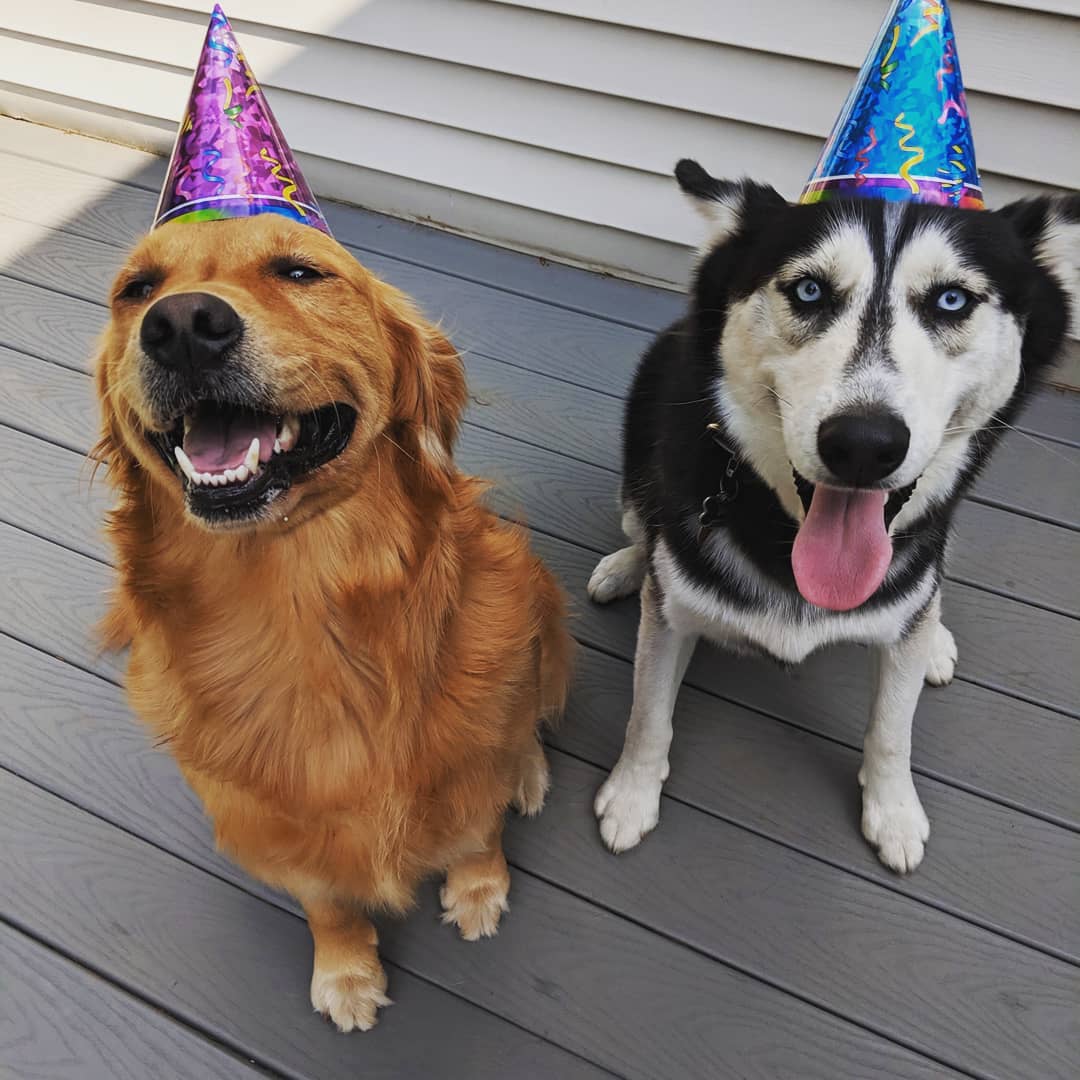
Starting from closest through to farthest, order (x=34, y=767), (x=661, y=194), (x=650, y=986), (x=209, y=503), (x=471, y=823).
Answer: (x=209, y=503)
(x=471, y=823)
(x=650, y=986)
(x=34, y=767)
(x=661, y=194)

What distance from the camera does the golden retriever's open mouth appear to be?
1.06 m

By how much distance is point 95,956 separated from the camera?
4.99 feet

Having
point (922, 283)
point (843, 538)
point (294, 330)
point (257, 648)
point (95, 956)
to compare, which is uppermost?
point (922, 283)

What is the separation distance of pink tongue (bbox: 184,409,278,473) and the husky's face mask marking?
71 cm

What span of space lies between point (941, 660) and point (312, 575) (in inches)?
52.9

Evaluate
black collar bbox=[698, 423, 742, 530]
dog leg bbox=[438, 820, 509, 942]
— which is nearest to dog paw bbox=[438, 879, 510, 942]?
dog leg bbox=[438, 820, 509, 942]

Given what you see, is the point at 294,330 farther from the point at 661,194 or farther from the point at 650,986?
the point at 661,194

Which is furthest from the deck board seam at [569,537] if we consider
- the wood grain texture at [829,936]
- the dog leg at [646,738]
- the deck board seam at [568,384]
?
the wood grain texture at [829,936]

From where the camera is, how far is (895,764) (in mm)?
1604

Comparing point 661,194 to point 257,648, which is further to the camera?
point 661,194

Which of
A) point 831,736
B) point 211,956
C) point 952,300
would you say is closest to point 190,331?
point 952,300

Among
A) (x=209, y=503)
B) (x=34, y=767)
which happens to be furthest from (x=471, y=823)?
(x=34, y=767)

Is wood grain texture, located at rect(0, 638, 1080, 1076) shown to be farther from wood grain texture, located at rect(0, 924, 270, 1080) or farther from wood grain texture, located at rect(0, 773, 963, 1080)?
wood grain texture, located at rect(0, 924, 270, 1080)

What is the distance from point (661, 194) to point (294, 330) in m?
1.93
